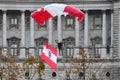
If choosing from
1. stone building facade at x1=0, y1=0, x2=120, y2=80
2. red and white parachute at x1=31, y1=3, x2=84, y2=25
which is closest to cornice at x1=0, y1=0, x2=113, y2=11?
stone building facade at x1=0, y1=0, x2=120, y2=80

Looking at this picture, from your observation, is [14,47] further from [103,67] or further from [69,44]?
[103,67]

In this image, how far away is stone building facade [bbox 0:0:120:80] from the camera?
9940 centimetres

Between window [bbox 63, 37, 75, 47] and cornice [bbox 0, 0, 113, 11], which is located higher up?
cornice [bbox 0, 0, 113, 11]

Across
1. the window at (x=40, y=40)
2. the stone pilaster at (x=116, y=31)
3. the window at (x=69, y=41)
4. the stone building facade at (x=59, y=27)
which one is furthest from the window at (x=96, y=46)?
the window at (x=40, y=40)

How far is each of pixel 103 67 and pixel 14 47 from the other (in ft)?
48.5

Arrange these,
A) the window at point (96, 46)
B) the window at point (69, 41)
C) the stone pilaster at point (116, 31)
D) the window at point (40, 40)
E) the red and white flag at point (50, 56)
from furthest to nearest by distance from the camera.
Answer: the window at point (69, 41) < the window at point (40, 40) < the stone pilaster at point (116, 31) < the window at point (96, 46) < the red and white flag at point (50, 56)

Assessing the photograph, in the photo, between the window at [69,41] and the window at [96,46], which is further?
the window at [69,41]

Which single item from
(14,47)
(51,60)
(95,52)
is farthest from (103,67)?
(51,60)

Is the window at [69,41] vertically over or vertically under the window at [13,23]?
under

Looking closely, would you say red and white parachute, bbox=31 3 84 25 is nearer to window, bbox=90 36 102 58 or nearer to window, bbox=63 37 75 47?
window, bbox=90 36 102 58

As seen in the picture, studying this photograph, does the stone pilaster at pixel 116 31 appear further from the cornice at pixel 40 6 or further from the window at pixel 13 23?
the window at pixel 13 23

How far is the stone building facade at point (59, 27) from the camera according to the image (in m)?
99.4

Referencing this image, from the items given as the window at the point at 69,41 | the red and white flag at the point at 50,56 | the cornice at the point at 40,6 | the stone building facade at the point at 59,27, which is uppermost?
the cornice at the point at 40,6

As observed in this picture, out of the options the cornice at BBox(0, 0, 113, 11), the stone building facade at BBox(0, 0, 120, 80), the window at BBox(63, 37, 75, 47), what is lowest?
the window at BBox(63, 37, 75, 47)
